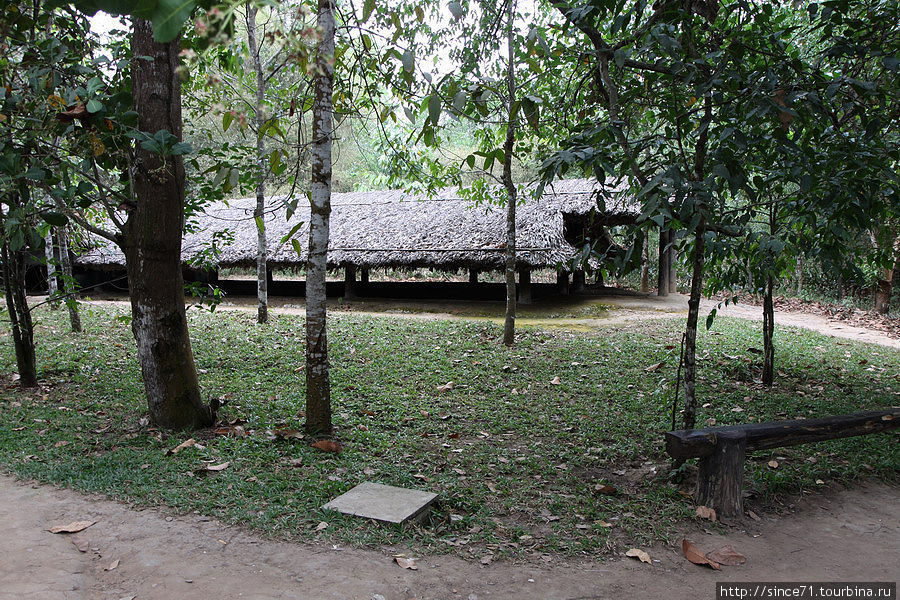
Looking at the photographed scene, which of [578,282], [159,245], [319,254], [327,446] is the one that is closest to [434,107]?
[319,254]

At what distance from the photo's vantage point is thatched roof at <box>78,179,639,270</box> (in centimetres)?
1355

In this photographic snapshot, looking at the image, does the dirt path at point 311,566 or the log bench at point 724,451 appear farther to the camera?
the log bench at point 724,451

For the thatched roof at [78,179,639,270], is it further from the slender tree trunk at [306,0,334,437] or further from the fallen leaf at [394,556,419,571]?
the fallen leaf at [394,556,419,571]

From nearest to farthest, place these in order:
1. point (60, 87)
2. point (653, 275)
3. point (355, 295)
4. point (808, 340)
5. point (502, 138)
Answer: point (60, 87) < point (502, 138) < point (808, 340) < point (355, 295) < point (653, 275)

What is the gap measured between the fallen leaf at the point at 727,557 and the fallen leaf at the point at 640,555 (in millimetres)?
319

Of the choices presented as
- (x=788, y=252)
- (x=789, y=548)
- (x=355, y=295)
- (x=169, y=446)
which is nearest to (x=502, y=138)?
(x=788, y=252)

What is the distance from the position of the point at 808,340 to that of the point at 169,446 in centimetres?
952

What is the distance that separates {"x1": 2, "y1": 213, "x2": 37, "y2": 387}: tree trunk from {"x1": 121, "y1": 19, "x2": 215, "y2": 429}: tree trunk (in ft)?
6.98

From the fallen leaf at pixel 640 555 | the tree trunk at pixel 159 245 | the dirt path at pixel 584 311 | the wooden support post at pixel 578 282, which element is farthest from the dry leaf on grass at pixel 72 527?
the wooden support post at pixel 578 282

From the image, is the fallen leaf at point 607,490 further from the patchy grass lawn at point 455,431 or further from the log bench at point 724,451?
the log bench at point 724,451

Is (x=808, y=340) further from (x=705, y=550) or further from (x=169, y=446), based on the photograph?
(x=169, y=446)

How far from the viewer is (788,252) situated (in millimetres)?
5215

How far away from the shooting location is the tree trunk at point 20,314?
623 centimetres

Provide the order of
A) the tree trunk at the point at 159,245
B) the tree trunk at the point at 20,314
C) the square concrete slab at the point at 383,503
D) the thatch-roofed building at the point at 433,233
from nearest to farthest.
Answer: the square concrete slab at the point at 383,503 < the tree trunk at the point at 159,245 < the tree trunk at the point at 20,314 < the thatch-roofed building at the point at 433,233
